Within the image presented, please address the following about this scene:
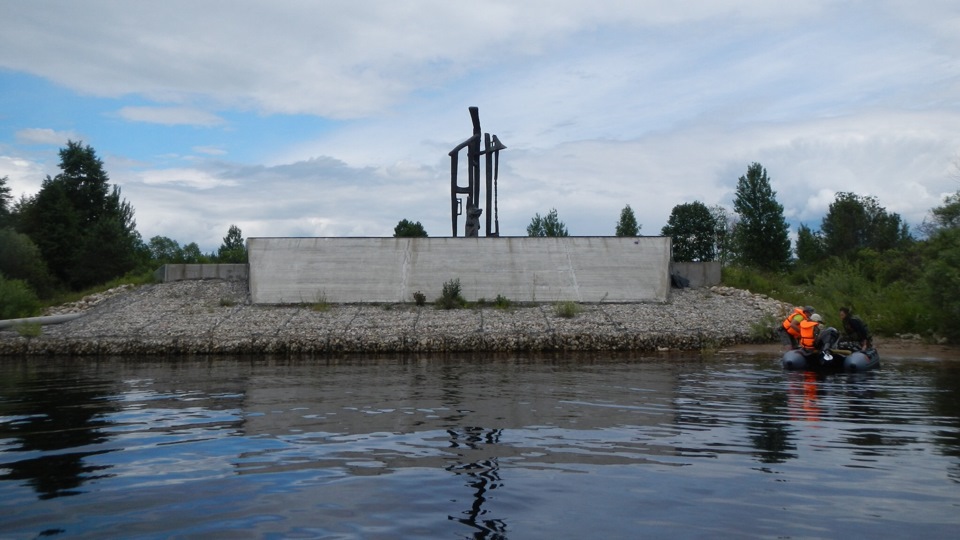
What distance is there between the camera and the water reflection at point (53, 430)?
7754 mm

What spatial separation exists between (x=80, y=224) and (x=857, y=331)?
53466 millimetres

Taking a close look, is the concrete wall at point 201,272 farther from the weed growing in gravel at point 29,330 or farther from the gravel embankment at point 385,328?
the weed growing in gravel at point 29,330

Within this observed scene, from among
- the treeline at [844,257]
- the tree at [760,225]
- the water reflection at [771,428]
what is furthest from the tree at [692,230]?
the water reflection at [771,428]

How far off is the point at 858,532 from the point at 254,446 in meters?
6.23

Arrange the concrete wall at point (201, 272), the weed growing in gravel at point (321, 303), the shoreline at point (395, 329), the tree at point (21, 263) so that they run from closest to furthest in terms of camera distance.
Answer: the shoreline at point (395, 329) < the weed growing in gravel at point (321, 303) < the concrete wall at point (201, 272) < the tree at point (21, 263)

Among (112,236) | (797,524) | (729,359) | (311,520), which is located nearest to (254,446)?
(311,520)

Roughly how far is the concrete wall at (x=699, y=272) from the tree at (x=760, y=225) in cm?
2715

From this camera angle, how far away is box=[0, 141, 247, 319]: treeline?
1527 inches

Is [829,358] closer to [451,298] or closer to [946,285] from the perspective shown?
[946,285]

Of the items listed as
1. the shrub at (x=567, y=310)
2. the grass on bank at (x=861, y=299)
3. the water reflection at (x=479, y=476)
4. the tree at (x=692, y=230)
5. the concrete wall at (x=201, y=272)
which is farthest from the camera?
the tree at (x=692, y=230)

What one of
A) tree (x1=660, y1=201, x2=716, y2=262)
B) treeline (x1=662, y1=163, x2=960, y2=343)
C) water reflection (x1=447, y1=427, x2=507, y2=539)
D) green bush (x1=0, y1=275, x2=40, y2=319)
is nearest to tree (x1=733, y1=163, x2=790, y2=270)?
treeline (x1=662, y1=163, x2=960, y2=343)

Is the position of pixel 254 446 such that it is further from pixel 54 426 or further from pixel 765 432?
pixel 765 432

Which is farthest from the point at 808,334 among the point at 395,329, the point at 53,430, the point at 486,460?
the point at 53,430

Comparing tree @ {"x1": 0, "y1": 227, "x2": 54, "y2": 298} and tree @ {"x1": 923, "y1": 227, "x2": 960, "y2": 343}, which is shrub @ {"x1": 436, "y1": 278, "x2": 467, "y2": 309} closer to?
tree @ {"x1": 923, "y1": 227, "x2": 960, "y2": 343}
